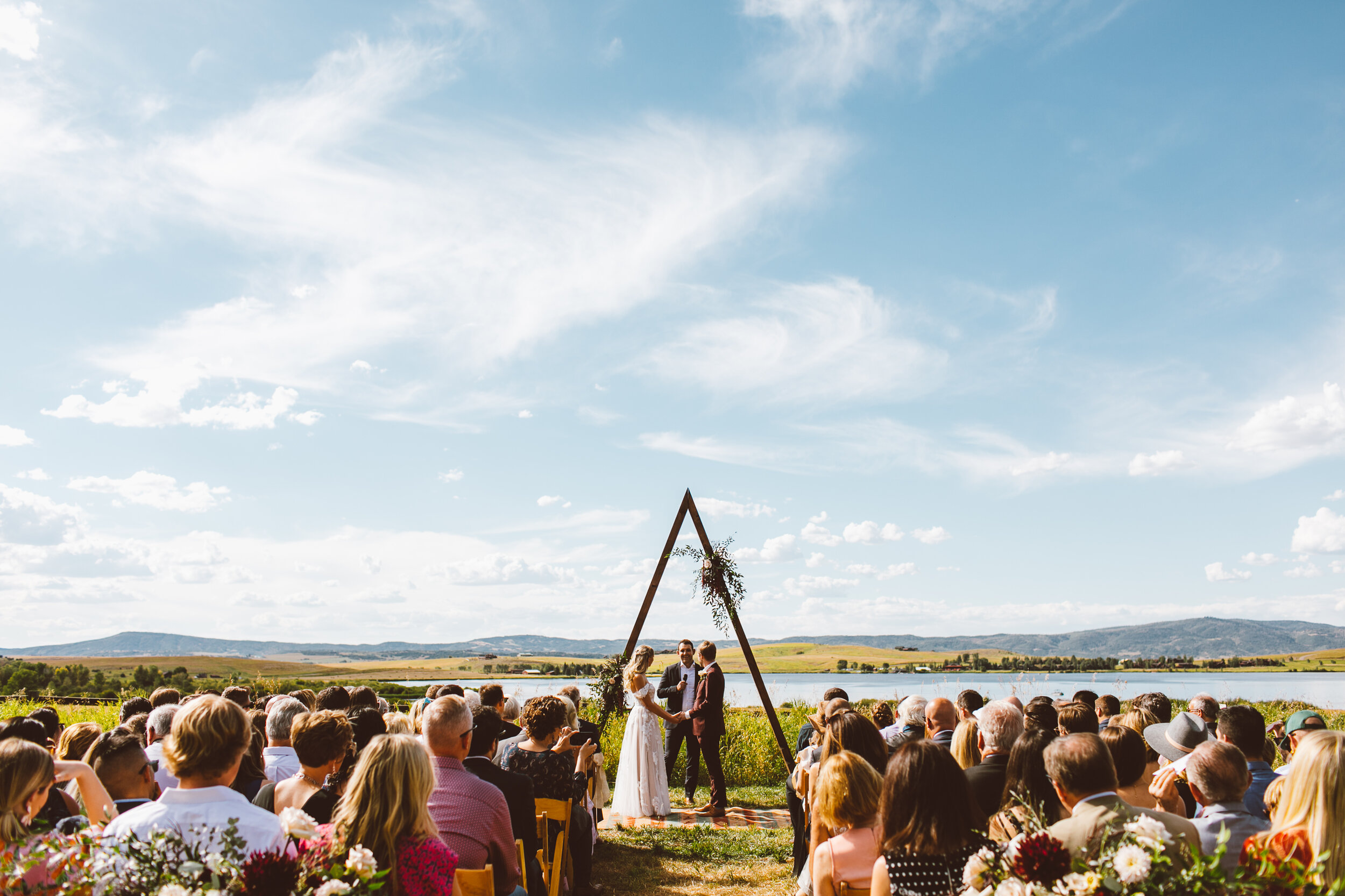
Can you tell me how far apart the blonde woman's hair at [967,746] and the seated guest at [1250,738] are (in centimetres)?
126

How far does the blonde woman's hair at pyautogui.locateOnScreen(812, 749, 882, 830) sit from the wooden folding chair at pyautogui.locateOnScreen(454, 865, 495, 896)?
4.75 ft

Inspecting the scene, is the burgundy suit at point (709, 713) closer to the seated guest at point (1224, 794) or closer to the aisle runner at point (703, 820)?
the aisle runner at point (703, 820)

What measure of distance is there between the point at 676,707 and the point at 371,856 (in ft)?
24.5

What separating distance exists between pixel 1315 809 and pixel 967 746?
2228mm

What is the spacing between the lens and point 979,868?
8.65ft

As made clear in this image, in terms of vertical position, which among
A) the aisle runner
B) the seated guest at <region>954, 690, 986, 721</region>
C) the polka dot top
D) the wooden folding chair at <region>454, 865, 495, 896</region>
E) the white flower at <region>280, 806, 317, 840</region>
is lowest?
the aisle runner

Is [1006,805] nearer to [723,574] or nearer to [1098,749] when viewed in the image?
[1098,749]

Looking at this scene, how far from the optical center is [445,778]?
409cm

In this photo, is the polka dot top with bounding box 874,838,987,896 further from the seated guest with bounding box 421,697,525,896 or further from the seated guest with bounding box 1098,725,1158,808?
the seated guest with bounding box 421,697,525,896

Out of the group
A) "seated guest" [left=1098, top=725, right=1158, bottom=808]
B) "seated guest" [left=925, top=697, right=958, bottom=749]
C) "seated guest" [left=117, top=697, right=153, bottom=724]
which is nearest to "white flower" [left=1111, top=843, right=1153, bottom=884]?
"seated guest" [left=1098, top=725, right=1158, bottom=808]

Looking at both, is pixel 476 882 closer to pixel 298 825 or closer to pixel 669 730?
pixel 298 825

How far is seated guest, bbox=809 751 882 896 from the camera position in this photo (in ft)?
11.6

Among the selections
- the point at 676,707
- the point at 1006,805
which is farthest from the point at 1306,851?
the point at 676,707

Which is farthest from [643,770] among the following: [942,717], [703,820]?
[942,717]
